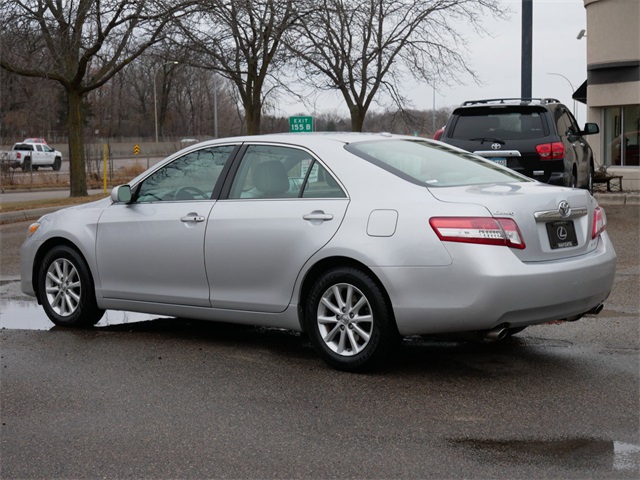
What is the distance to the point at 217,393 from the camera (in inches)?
223

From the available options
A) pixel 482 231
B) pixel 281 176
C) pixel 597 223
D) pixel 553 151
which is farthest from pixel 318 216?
pixel 553 151

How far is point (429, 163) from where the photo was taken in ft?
21.7

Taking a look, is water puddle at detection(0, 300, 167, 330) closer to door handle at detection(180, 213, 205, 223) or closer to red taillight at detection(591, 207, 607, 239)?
door handle at detection(180, 213, 205, 223)

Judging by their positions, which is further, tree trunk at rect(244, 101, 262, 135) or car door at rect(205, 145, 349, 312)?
tree trunk at rect(244, 101, 262, 135)

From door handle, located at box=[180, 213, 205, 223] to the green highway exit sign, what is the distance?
19.2m

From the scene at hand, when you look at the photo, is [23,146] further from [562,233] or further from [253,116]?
[562,233]

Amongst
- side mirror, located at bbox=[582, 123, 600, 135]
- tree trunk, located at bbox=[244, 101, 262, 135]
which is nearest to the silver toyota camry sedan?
side mirror, located at bbox=[582, 123, 600, 135]

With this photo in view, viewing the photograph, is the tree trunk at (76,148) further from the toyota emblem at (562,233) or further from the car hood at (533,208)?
the toyota emblem at (562,233)

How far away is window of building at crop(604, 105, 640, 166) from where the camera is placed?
25062mm

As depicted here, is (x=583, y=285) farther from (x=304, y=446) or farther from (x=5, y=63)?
(x=5, y=63)

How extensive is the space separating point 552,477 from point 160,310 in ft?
12.6

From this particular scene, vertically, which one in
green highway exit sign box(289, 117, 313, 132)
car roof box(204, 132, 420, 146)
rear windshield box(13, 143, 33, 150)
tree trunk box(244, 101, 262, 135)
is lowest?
car roof box(204, 132, 420, 146)

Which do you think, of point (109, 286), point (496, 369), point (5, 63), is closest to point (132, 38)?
point (5, 63)

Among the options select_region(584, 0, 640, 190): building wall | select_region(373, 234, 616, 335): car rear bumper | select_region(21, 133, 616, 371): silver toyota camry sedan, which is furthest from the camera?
select_region(584, 0, 640, 190): building wall
